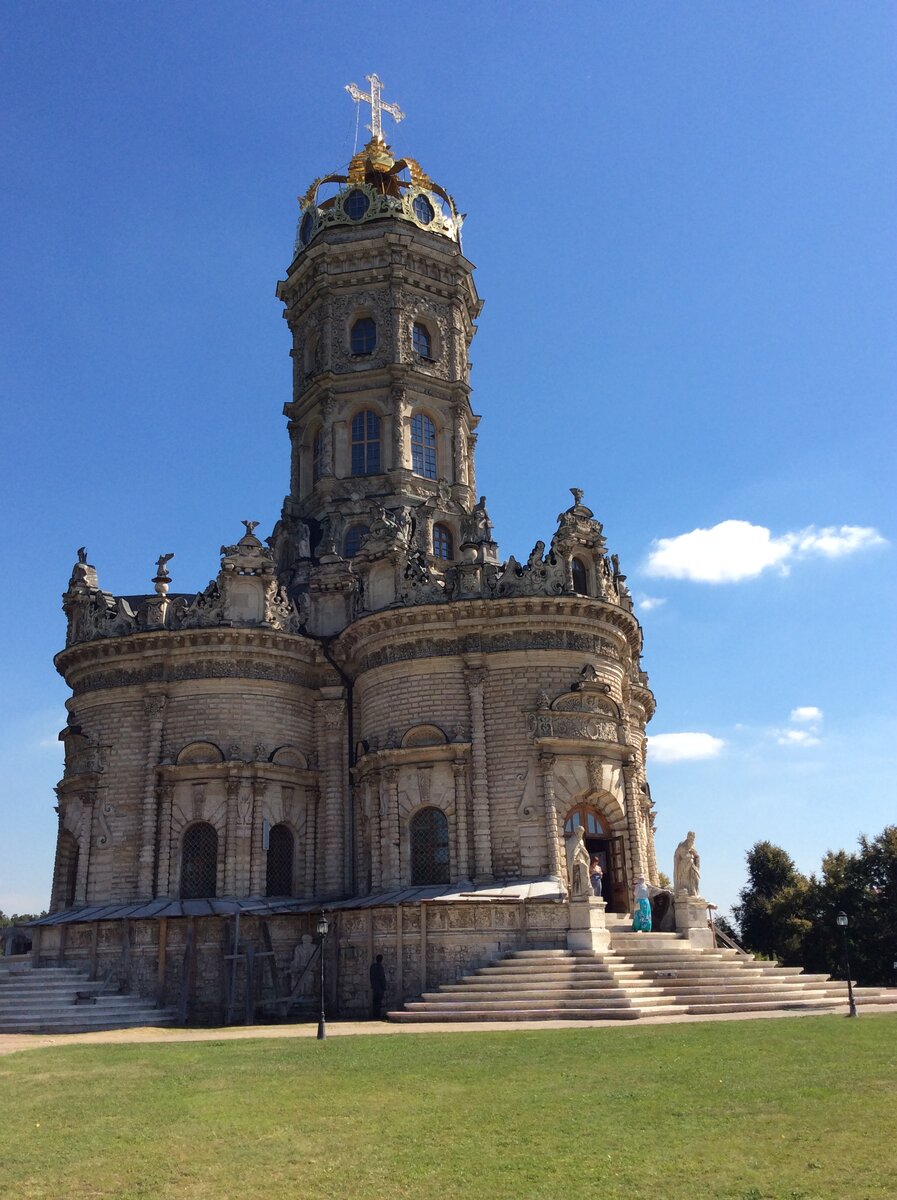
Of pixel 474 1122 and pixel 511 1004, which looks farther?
pixel 511 1004

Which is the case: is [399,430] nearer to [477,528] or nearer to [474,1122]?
[477,528]

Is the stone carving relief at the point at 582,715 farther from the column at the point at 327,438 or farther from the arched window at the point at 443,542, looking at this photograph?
the column at the point at 327,438

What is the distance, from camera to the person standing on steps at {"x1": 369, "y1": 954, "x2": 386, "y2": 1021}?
30109mm

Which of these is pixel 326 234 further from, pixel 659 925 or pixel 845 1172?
pixel 845 1172

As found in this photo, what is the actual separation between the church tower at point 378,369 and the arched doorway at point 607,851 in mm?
12156

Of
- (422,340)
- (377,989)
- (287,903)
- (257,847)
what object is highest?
(422,340)

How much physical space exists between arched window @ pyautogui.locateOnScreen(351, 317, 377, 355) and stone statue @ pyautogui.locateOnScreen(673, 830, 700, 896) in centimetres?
2500

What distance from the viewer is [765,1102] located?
1359 centimetres

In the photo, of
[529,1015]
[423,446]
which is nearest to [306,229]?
[423,446]

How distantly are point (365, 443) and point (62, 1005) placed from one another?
2443 cm

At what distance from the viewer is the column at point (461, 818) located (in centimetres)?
3322

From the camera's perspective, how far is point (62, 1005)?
101 feet

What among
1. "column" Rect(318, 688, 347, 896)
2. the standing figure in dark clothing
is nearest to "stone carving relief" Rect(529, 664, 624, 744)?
"column" Rect(318, 688, 347, 896)

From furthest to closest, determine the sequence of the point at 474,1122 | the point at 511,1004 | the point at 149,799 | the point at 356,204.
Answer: the point at 356,204, the point at 149,799, the point at 511,1004, the point at 474,1122
